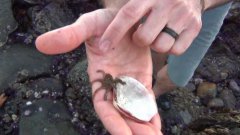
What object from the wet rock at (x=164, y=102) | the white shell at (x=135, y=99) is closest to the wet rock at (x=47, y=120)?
the wet rock at (x=164, y=102)

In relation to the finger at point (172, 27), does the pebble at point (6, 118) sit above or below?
below

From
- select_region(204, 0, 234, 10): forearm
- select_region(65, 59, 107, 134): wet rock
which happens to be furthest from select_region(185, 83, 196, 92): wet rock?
select_region(204, 0, 234, 10): forearm

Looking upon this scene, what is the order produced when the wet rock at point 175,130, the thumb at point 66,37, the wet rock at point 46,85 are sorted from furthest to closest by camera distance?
the wet rock at point 175,130 → the wet rock at point 46,85 → the thumb at point 66,37

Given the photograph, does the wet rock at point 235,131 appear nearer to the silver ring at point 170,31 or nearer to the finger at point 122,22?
the silver ring at point 170,31

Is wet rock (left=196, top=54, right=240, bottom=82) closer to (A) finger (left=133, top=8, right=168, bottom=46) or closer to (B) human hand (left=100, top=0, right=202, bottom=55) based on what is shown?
(B) human hand (left=100, top=0, right=202, bottom=55)

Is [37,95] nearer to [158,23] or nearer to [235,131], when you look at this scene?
[235,131]

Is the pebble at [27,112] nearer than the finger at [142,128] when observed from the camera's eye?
No
